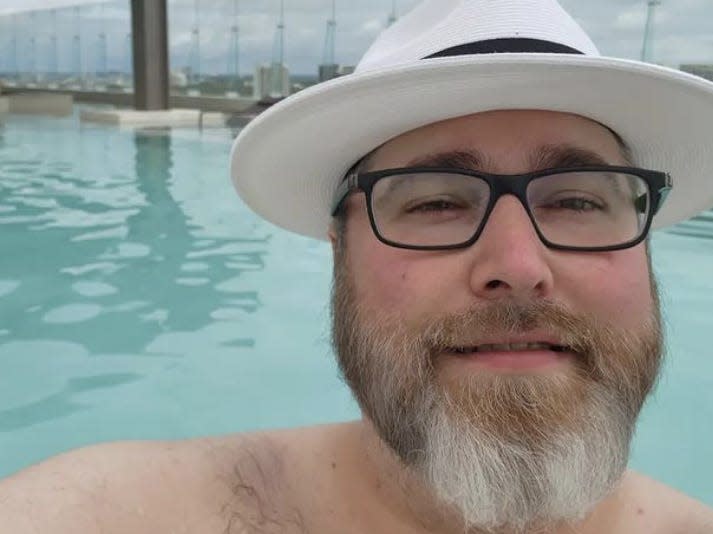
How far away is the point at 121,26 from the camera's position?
69.5 feet

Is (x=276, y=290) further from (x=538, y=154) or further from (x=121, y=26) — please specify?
(x=121, y=26)

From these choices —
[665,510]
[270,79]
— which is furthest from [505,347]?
[270,79]

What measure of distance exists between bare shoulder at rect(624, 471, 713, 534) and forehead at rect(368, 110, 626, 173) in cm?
66

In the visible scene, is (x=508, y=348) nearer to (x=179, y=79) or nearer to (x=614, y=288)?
(x=614, y=288)

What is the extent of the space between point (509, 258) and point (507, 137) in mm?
220

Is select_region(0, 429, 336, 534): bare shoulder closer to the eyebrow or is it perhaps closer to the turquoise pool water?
the eyebrow

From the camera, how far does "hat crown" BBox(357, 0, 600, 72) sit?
120 cm

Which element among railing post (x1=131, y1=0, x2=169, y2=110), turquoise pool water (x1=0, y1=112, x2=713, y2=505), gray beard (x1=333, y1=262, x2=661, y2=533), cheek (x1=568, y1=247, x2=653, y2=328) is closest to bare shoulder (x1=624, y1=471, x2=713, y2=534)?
gray beard (x1=333, y1=262, x2=661, y2=533)

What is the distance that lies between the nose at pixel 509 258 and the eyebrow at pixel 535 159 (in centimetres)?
8

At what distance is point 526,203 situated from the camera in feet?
3.79

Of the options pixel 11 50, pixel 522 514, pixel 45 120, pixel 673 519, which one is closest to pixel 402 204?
pixel 522 514

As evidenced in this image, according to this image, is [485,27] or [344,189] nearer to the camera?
[485,27]

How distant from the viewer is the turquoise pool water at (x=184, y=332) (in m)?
3.18

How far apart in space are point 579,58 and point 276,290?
3636mm
